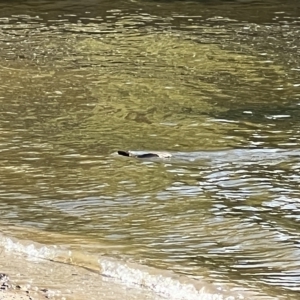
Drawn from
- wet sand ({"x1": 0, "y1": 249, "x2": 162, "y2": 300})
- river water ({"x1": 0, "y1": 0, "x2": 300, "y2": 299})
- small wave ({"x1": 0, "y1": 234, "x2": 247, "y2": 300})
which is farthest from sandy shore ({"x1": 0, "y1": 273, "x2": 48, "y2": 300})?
small wave ({"x1": 0, "y1": 234, "x2": 247, "y2": 300})

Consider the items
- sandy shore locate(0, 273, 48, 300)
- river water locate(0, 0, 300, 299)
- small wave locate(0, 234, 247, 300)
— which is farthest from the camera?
river water locate(0, 0, 300, 299)

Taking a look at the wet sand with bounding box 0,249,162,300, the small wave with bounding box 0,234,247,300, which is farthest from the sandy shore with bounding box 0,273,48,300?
the small wave with bounding box 0,234,247,300

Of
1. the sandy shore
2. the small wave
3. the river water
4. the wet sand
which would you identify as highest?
the sandy shore

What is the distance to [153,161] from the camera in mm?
5184

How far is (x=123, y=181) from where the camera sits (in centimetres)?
486

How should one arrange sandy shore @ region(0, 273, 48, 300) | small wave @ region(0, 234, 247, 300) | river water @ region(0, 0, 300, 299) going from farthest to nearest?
river water @ region(0, 0, 300, 299) → small wave @ region(0, 234, 247, 300) → sandy shore @ region(0, 273, 48, 300)

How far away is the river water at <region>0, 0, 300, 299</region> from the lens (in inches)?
143

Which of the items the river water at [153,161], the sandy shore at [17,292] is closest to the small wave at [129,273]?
the river water at [153,161]

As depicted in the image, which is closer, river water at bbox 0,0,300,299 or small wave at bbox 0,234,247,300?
small wave at bbox 0,234,247,300

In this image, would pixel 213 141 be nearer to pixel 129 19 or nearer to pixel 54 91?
pixel 54 91

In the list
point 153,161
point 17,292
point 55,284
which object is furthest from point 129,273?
point 153,161

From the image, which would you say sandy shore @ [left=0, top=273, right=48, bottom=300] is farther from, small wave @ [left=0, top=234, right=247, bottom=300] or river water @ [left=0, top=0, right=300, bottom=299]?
small wave @ [left=0, top=234, right=247, bottom=300]

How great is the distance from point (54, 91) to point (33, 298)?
413 centimetres

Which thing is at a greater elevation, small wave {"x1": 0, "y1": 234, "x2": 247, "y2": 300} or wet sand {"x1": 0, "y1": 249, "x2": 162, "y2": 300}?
wet sand {"x1": 0, "y1": 249, "x2": 162, "y2": 300}
